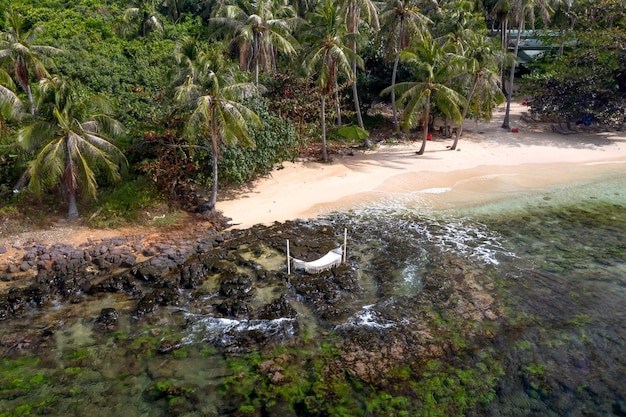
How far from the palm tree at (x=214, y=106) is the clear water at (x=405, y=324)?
5959mm

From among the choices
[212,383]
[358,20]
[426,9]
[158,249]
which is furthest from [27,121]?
[426,9]

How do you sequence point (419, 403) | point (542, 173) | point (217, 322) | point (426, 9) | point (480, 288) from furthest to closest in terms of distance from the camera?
point (426, 9)
point (542, 173)
point (480, 288)
point (217, 322)
point (419, 403)

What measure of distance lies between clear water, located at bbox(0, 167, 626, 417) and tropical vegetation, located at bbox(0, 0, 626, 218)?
23.3 ft

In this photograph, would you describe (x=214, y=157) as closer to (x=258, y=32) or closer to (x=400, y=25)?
(x=258, y=32)

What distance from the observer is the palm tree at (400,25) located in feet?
110

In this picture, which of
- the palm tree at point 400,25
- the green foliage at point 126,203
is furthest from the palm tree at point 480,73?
the green foliage at point 126,203

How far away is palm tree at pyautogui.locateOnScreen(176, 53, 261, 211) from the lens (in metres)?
20.1

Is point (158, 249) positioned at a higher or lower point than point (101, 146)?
lower

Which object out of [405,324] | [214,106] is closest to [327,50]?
[214,106]

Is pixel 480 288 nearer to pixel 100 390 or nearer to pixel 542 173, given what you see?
pixel 100 390

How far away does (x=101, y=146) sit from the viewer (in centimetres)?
2078

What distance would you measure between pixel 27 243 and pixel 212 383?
1248 centimetres

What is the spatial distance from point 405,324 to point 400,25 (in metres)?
26.3

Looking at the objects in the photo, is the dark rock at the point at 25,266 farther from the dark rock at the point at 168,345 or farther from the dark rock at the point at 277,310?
the dark rock at the point at 277,310
